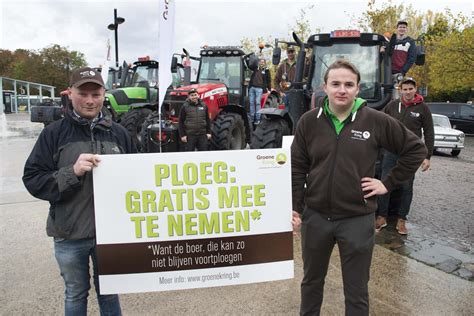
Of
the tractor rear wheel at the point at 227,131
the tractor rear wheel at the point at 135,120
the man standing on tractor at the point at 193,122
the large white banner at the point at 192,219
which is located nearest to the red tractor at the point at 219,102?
the tractor rear wheel at the point at 227,131

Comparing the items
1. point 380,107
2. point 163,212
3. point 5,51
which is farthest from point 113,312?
point 5,51

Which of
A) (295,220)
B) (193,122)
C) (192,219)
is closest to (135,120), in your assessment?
(193,122)

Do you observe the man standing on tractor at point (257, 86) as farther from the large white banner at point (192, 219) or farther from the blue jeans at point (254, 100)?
the large white banner at point (192, 219)

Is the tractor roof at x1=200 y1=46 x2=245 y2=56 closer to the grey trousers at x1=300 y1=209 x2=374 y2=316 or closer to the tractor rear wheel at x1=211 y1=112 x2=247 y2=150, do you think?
the tractor rear wheel at x1=211 y1=112 x2=247 y2=150

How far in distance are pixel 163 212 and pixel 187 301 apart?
1.19m

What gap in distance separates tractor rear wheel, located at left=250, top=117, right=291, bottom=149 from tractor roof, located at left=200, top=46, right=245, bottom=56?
3933 mm

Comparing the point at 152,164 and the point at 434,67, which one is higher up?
the point at 434,67

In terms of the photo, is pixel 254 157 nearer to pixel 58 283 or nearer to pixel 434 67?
pixel 58 283

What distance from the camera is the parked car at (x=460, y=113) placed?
22.0 m

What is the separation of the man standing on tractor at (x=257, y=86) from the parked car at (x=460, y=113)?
50.2 ft

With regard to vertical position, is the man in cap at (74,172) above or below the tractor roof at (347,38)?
below

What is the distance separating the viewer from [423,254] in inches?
179

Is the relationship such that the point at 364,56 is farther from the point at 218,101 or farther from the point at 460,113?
the point at 460,113

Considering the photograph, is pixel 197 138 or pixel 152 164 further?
pixel 197 138
